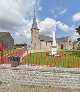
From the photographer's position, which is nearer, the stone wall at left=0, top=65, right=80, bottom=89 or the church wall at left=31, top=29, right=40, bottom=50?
the stone wall at left=0, top=65, right=80, bottom=89

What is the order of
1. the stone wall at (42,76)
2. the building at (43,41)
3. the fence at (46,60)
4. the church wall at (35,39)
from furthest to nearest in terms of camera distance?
the building at (43,41) < the church wall at (35,39) < the fence at (46,60) < the stone wall at (42,76)

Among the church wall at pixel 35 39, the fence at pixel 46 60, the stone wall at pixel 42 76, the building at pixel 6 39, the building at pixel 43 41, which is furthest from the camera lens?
the building at pixel 43 41

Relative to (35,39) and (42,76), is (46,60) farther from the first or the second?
(35,39)

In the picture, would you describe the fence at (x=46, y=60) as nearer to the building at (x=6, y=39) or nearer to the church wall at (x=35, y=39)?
the building at (x=6, y=39)

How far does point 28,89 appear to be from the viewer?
9.34 metres

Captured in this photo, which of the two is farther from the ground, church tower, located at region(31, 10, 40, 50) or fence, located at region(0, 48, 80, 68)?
church tower, located at region(31, 10, 40, 50)

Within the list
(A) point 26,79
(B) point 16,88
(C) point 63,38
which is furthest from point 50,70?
(C) point 63,38

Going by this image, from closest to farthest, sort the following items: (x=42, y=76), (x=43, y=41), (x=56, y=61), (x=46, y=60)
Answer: (x=42, y=76)
(x=56, y=61)
(x=46, y=60)
(x=43, y=41)

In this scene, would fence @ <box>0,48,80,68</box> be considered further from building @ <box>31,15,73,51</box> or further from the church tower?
the church tower

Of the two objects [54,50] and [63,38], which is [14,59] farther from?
[63,38]

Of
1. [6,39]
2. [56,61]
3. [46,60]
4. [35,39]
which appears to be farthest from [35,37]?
[56,61]

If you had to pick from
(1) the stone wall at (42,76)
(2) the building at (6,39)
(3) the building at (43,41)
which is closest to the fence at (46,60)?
(1) the stone wall at (42,76)

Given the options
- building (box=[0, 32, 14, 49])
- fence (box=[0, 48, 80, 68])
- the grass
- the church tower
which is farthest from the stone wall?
the church tower

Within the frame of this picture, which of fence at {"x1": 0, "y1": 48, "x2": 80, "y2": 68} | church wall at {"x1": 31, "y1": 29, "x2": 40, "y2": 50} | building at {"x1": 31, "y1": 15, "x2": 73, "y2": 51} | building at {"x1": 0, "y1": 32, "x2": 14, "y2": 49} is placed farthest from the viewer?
building at {"x1": 31, "y1": 15, "x2": 73, "y2": 51}
